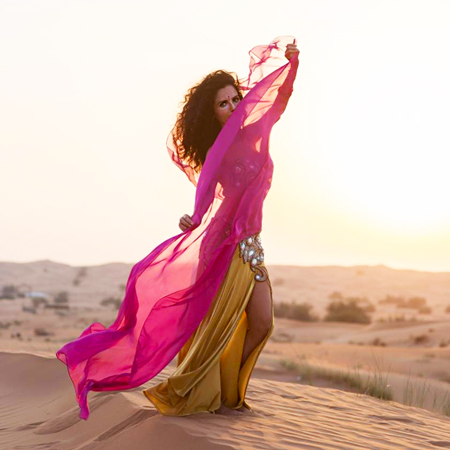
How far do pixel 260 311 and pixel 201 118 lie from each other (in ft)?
4.99

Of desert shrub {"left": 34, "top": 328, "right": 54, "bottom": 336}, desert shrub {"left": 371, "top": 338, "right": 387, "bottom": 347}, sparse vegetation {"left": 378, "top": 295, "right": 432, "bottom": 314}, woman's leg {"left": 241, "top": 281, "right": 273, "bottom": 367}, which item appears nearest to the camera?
woman's leg {"left": 241, "top": 281, "right": 273, "bottom": 367}

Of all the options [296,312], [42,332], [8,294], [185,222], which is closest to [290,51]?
[185,222]

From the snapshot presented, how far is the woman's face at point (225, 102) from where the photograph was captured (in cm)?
594

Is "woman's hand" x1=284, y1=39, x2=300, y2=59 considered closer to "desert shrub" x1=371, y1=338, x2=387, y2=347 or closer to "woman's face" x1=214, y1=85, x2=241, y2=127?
"woman's face" x1=214, y1=85, x2=241, y2=127

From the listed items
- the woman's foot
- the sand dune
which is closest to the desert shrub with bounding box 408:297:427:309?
the sand dune

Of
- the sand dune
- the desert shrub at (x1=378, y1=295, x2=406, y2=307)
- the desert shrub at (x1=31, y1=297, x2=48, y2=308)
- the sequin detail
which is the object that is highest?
the desert shrub at (x1=378, y1=295, x2=406, y2=307)

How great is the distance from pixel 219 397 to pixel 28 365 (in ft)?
16.1

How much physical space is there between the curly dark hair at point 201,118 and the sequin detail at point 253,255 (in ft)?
2.75

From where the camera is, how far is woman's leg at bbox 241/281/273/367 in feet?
18.5

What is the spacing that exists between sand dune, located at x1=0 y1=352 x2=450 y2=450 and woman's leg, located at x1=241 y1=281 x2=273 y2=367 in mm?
615

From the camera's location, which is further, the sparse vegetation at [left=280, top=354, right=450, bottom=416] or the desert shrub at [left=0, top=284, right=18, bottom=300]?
the desert shrub at [left=0, top=284, right=18, bottom=300]

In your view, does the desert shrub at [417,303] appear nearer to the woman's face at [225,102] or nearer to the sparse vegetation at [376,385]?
the sparse vegetation at [376,385]

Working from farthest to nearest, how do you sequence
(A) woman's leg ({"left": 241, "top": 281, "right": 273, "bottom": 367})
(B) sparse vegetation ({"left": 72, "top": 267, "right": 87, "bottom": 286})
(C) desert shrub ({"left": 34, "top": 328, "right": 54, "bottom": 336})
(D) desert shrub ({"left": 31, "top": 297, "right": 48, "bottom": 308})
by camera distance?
(B) sparse vegetation ({"left": 72, "top": 267, "right": 87, "bottom": 286}) → (D) desert shrub ({"left": 31, "top": 297, "right": 48, "bottom": 308}) → (C) desert shrub ({"left": 34, "top": 328, "right": 54, "bottom": 336}) → (A) woman's leg ({"left": 241, "top": 281, "right": 273, "bottom": 367})

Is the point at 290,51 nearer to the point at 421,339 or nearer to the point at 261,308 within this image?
the point at 261,308
